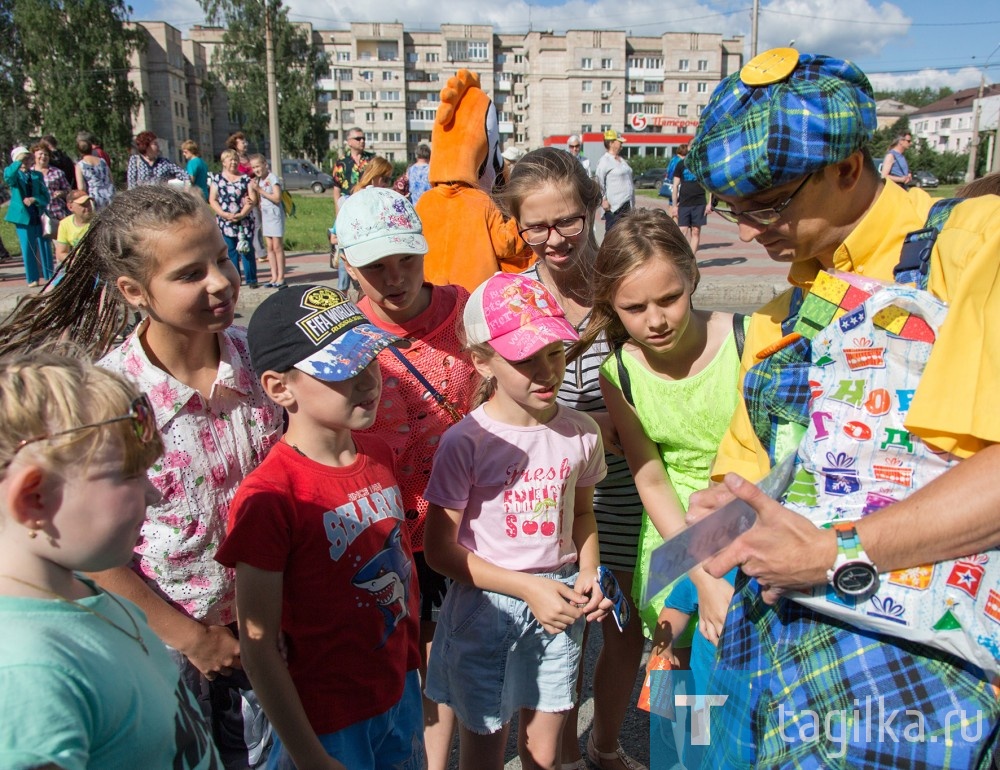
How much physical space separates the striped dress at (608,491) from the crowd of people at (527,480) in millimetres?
10

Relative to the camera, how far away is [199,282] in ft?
6.31

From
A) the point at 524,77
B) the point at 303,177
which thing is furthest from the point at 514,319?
the point at 524,77

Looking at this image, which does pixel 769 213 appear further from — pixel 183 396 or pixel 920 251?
pixel 183 396

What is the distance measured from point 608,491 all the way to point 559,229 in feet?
3.01

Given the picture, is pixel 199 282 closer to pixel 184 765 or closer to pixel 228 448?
pixel 228 448

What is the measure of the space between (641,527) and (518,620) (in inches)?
23.4

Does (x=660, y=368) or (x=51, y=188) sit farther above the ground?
(x=51, y=188)

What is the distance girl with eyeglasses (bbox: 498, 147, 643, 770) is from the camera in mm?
2498

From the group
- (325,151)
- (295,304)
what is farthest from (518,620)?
(325,151)

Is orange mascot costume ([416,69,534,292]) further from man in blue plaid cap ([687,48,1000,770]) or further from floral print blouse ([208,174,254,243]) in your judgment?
floral print blouse ([208,174,254,243])

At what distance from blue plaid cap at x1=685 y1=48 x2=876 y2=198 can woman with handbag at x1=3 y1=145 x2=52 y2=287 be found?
1132 centimetres

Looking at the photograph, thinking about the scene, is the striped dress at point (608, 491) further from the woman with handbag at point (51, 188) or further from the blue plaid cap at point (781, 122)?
the woman with handbag at point (51, 188)

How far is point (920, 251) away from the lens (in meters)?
1.32

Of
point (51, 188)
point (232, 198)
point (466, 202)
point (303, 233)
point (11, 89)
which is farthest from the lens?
point (11, 89)
